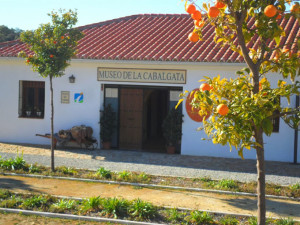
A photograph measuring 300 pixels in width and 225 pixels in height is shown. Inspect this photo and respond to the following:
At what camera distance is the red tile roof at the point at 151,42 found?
538 inches

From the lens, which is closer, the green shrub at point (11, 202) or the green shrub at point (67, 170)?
the green shrub at point (11, 202)

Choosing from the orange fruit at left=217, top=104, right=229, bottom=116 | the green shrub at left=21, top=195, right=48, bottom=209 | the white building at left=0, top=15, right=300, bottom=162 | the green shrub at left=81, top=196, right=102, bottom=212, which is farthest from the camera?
the white building at left=0, top=15, right=300, bottom=162

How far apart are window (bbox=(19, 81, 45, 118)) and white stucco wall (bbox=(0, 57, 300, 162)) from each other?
0.67 ft

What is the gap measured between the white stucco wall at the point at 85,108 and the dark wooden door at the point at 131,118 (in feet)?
2.68

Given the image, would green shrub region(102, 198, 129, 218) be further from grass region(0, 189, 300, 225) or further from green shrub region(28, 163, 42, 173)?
green shrub region(28, 163, 42, 173)

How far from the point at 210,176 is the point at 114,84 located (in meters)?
5.48

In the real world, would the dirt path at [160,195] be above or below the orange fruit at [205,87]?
below

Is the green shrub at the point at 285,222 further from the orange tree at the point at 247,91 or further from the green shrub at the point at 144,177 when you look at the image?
the green shrub at the point at 144,177

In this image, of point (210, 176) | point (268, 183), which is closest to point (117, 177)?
point (210, 176)

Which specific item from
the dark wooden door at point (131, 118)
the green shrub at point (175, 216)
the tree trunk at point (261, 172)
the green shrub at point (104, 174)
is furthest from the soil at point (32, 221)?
the dark wooden door at point (131, 118)

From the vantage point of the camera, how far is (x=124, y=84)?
46.9 ft

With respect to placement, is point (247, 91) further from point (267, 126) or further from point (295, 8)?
point (295, 8)

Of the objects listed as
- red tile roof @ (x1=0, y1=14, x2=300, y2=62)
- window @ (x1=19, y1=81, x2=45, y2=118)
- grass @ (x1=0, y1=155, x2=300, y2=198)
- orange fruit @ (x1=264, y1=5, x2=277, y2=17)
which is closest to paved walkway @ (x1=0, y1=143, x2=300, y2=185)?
grass @ (x1=0, y1=155, x2=300, y2=198)

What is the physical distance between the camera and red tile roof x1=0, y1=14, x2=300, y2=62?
44.8ft
